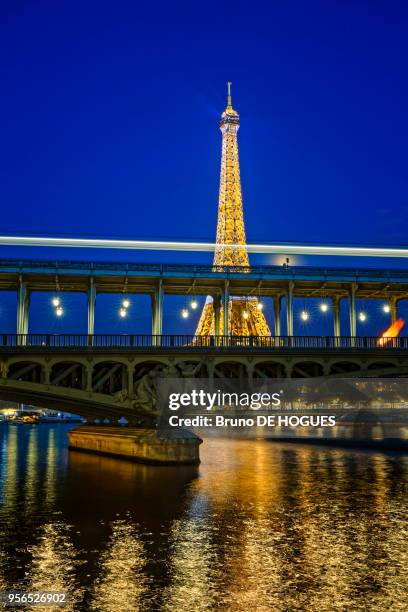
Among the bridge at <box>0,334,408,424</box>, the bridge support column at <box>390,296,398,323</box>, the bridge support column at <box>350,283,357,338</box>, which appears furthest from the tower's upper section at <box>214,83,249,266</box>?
the bridge at <box>0,334,408,424</box>

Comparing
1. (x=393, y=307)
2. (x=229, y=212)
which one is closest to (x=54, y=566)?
(x=393, y=307)

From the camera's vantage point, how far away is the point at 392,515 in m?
24.6

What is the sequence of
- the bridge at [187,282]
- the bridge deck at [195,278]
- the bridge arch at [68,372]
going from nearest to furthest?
the bridge arch at [68,372] < the bridge deck at [195,278] < the bridge at [187,282]

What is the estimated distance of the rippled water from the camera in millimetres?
15133

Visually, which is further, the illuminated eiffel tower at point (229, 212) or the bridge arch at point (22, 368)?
the illuminated eiffel tower at point (229, 212)

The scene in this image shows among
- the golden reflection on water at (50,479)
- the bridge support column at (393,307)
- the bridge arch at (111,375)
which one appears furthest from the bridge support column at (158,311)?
the bridge support column at (393,307)

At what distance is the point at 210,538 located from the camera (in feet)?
69.1

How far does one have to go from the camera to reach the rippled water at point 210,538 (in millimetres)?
15133

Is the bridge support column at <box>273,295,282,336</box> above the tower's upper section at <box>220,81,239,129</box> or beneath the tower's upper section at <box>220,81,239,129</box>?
beneath

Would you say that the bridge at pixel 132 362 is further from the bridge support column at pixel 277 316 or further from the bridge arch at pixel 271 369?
the bridge support column at pixel 277 316

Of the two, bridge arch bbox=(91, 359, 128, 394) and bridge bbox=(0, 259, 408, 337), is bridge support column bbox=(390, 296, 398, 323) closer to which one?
bridge bbox=(0, 259, 408, 337)

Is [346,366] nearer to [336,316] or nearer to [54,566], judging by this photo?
[336,316]

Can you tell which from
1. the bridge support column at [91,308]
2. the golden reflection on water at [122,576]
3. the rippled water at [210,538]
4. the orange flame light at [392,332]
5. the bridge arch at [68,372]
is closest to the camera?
the golden reflection on water at [122,576]

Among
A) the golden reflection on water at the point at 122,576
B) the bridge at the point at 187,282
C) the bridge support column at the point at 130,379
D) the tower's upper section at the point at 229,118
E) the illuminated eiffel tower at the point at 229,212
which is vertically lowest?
the golden reflection on water at the point at 122,576
